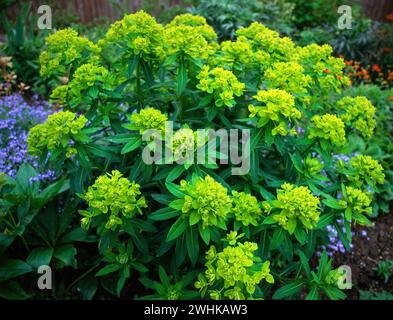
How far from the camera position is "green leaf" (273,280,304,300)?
7.82 feet

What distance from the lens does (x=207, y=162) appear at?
2162 millimetres

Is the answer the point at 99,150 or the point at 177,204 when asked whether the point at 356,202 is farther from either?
the point at 99,150

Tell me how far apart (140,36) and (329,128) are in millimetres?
1281

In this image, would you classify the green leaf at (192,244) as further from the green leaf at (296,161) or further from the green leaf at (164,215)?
the green leaf at (296,161)

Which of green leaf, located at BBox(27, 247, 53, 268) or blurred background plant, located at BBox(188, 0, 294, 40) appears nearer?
green leaf, located at BBox(27, 247, 53, 268)

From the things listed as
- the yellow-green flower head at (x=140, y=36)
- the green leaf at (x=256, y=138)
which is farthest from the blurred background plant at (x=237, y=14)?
the green leaf at (x=256, y=138)

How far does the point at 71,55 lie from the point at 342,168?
6.29 feet

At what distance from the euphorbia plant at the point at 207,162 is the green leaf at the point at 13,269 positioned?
1.77 feet

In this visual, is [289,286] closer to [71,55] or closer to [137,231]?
[137,231]

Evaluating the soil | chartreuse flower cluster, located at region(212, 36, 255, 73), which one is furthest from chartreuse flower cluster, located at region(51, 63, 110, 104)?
the soil

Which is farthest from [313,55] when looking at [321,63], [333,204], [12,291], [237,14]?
A: [237,14]

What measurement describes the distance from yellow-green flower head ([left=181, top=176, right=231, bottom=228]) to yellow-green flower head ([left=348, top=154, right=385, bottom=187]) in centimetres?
103

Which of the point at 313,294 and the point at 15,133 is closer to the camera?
the point at 313,294

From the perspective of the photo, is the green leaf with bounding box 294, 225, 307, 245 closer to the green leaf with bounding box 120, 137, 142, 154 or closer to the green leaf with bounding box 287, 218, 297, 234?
the green leaf with bounding box 287, 218, 297, 234
